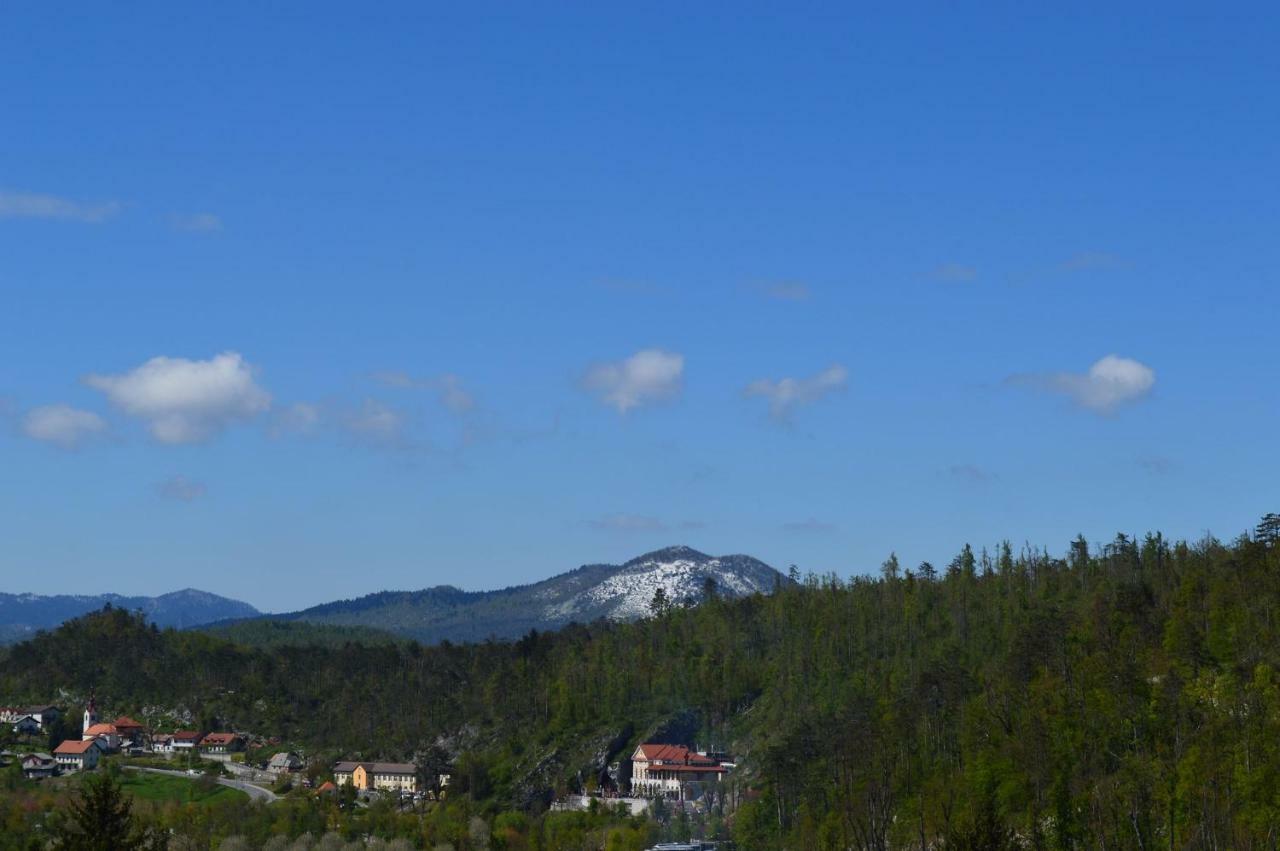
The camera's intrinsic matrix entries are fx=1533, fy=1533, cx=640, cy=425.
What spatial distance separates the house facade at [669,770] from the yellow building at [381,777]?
3121cm

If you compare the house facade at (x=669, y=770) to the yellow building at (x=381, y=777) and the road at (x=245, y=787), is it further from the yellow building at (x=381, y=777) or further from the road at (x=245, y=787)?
the road at (x=245, y=787)

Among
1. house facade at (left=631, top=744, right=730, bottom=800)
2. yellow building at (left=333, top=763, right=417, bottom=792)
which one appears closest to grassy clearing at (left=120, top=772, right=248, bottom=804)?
yellow building at (left=333, top=763, right=417, bottom=792)

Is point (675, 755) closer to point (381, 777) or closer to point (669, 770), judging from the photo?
point (669, 770)

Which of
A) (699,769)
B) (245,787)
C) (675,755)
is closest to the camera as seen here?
(699,769)

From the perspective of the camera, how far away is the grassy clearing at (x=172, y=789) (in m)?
173

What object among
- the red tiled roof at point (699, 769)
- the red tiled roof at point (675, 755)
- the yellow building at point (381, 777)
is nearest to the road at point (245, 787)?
the yellow building at point (381, 777)

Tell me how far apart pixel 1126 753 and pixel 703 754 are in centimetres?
8170

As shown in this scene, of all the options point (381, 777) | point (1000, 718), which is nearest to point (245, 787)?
point (381, 777)

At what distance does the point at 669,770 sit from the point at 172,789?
5973 cm

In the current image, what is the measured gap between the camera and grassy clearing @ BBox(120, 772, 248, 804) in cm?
17275

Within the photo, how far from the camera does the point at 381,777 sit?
197125 mm

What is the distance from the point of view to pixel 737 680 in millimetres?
192125

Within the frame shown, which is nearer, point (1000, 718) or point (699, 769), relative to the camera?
point (1000, 718)

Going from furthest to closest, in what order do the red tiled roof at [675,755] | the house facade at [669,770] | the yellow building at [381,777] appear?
1. the yellow building at [381,777]
2. the red tiled roof at [675,755]
3. the house facade at [669,770]
